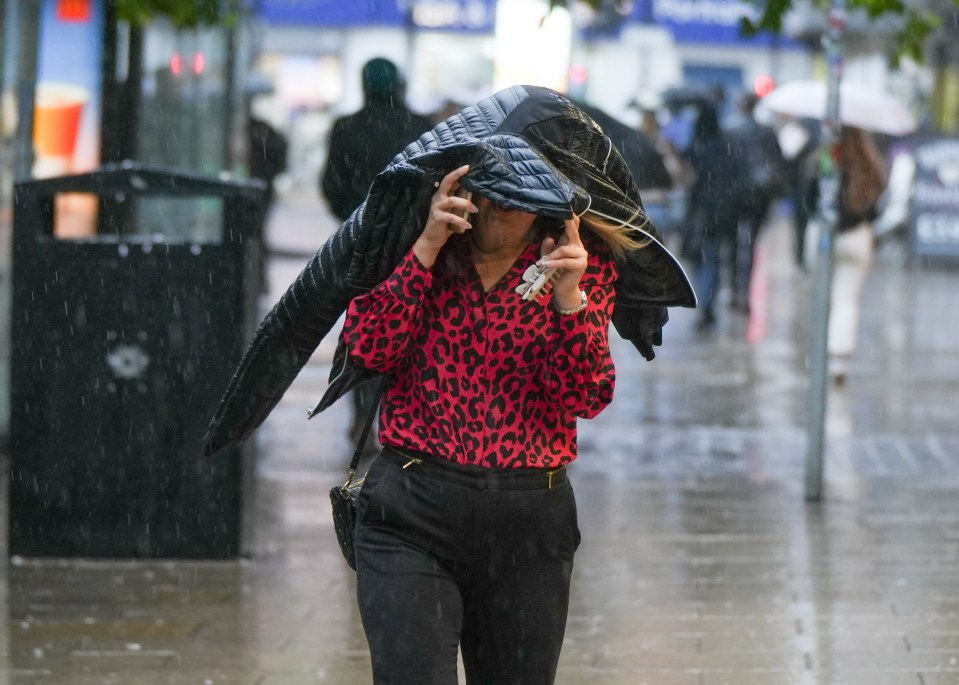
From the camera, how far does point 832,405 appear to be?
11.6 m

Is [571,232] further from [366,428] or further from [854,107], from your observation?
[854,107]

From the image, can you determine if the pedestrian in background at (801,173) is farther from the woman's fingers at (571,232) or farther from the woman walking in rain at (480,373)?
the woman's fingers at (571,232)

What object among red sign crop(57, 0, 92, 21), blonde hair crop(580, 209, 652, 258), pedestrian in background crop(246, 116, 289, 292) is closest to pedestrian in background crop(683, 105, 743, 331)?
pedestrian in background crop(246, 116, 289, 292)

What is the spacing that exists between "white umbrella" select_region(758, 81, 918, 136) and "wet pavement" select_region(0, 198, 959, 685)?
7.59ft

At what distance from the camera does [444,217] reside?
3.44 metres

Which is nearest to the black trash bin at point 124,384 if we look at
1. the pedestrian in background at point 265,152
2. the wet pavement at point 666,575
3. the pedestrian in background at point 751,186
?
the wet pavement at point 666,575

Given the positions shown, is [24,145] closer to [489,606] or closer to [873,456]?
[873,456]

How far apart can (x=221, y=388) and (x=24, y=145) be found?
3.25 meters

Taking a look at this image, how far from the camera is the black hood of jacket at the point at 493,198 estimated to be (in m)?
3.40

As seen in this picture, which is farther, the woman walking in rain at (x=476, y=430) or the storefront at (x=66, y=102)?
the storefront at (x=66, y=102)

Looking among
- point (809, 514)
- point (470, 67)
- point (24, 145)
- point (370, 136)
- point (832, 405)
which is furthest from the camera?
point (470, 67)

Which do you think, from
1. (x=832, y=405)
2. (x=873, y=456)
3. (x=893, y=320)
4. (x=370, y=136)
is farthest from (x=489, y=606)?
(x=893, y=320)

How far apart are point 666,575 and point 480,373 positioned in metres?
3.44

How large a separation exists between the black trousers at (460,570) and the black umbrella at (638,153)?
240 inches
